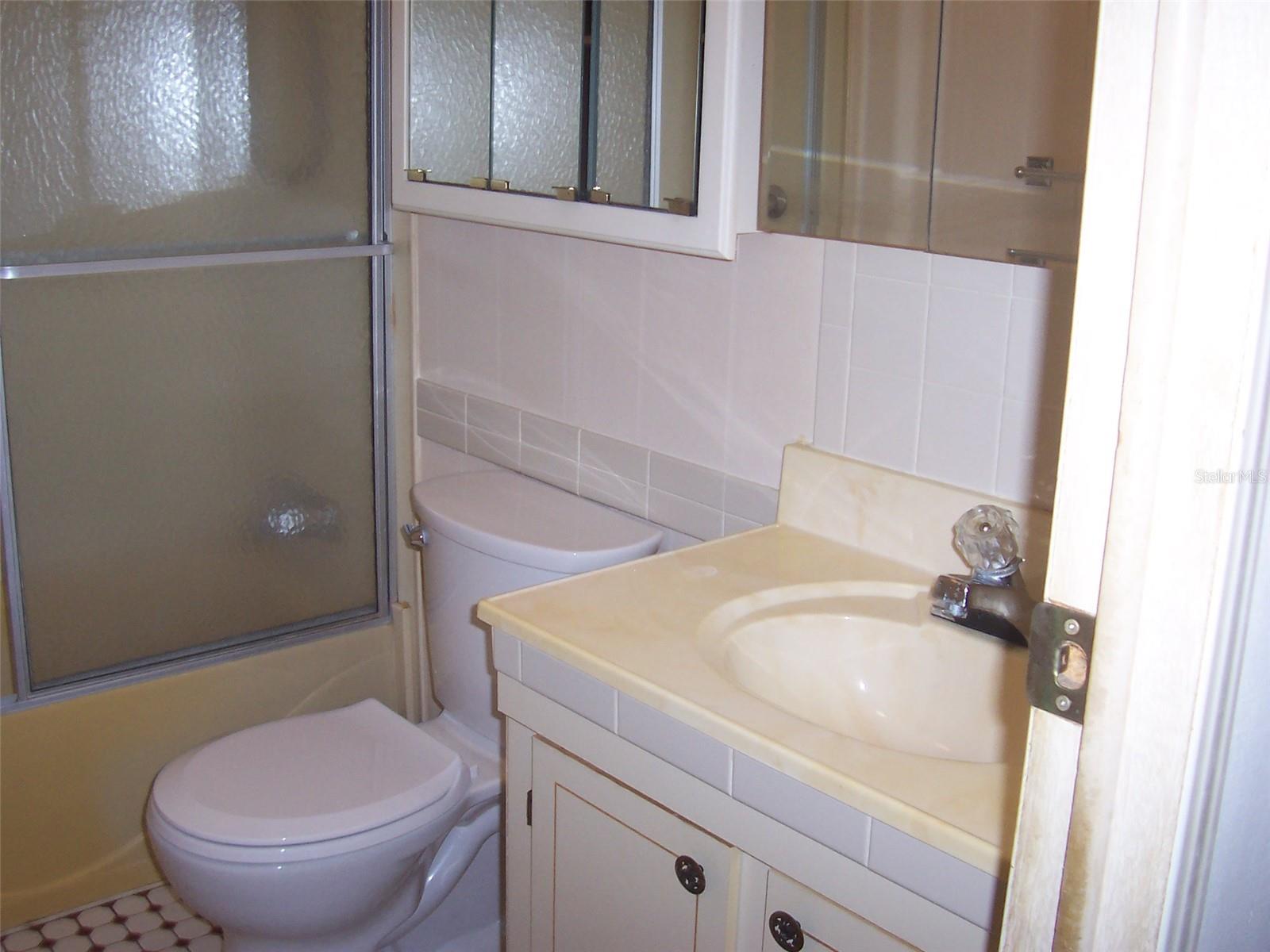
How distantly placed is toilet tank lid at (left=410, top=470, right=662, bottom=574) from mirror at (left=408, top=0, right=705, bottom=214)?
0.47 meters

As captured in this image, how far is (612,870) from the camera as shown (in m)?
1.34

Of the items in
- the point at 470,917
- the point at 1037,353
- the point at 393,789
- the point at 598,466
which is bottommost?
the point at 470,917

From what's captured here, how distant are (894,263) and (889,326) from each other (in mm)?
73

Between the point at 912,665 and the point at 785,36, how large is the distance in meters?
0.69

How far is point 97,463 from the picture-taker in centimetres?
203

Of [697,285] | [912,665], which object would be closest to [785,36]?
[697,285]

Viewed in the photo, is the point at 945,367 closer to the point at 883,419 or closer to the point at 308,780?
the point at 883,419

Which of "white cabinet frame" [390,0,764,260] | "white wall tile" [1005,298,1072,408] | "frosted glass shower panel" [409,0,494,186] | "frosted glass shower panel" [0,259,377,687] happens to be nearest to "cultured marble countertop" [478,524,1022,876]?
"white wall tile" [1005,298,1072,408]

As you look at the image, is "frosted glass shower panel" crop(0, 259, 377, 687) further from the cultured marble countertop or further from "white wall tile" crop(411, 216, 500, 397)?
the cultured marble countertop

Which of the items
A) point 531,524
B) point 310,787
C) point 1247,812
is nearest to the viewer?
point 1247,812

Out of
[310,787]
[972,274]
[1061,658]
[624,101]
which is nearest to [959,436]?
[972,274]

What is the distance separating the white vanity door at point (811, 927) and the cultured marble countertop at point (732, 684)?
119 millimetres

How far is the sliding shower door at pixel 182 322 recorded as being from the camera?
6.25 ft

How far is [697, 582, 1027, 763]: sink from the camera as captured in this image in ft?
4.28
